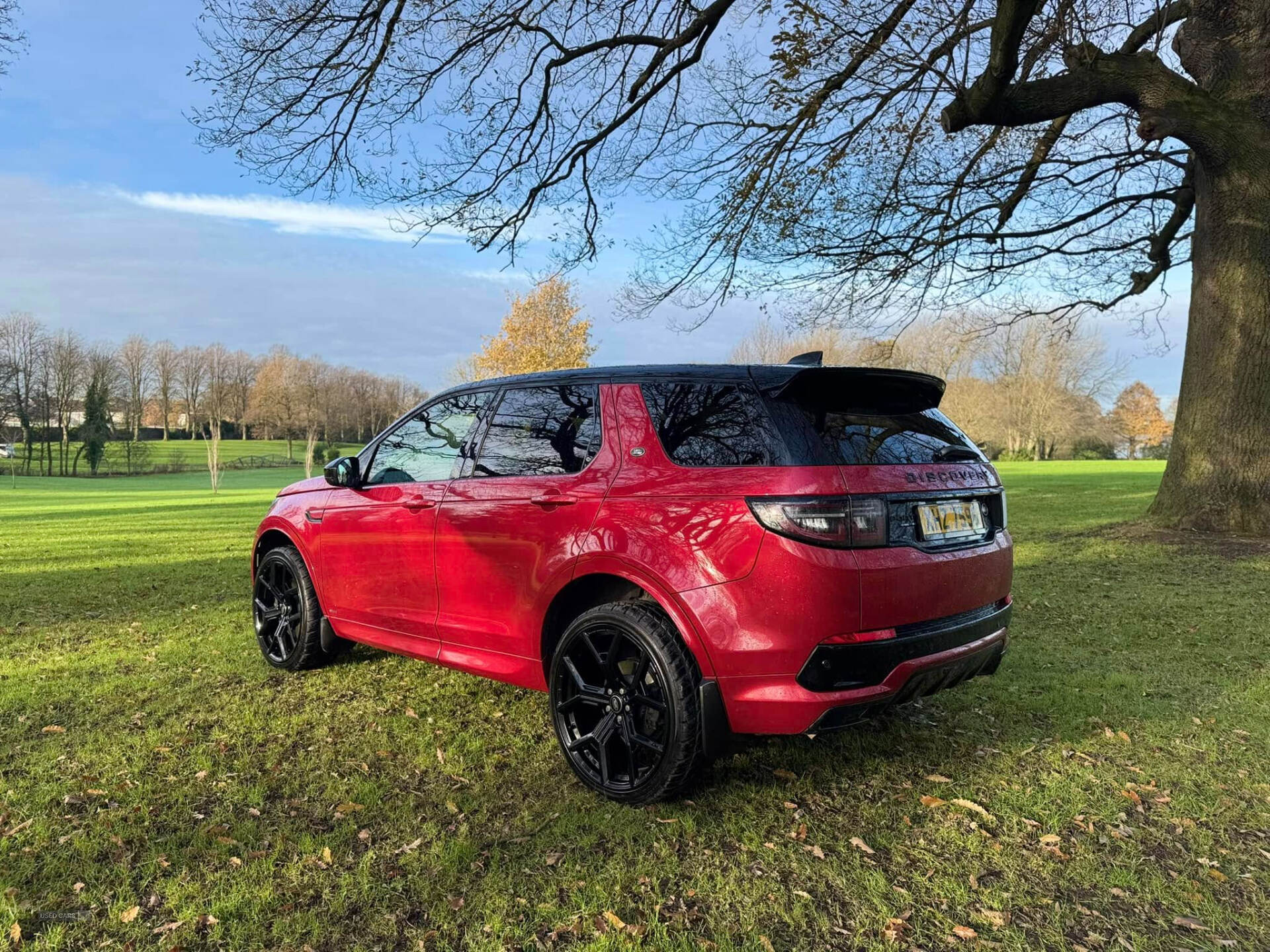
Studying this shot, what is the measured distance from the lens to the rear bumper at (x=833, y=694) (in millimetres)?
2691

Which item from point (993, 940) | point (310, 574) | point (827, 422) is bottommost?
point (993, 940)

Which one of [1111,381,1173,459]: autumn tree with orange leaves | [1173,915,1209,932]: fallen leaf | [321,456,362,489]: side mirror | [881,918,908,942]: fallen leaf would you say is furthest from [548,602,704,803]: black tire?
[1111,381,1173,459]: autumn tree with orange leaves

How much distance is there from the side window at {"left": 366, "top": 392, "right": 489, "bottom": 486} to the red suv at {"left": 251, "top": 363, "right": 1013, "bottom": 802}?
0.15ft

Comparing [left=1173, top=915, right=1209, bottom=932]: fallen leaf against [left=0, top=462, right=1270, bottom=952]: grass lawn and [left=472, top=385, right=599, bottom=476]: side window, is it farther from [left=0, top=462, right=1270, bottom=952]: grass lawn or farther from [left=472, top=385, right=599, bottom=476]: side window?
[left=472, top=385, right=599, bottom=476]: side window

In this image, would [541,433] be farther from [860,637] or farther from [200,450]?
[200,450]

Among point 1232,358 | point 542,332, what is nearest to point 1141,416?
point 542,332

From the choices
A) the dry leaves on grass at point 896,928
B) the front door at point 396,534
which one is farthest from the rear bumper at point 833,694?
the front door at point 396,534

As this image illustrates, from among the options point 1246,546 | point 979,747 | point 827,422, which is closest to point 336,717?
point 827,422

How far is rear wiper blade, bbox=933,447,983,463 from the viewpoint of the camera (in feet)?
10.3

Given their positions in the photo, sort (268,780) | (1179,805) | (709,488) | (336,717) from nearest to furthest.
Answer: (709,488)
(1179,805)
(268,780)
(336,717)

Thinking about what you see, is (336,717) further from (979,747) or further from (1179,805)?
(1179,805)

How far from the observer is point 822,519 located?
2.67 metres

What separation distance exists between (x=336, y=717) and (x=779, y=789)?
2.27 metres

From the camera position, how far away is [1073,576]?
8234 mm
